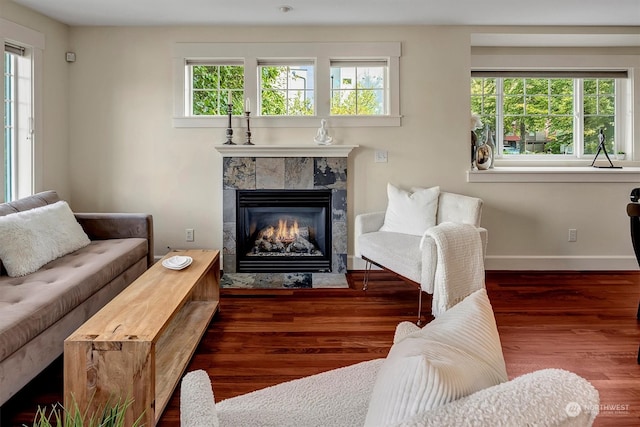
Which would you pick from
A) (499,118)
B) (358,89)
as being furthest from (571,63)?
(358,89)

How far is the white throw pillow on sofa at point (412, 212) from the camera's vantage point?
398 cm

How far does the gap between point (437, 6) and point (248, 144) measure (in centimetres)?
201

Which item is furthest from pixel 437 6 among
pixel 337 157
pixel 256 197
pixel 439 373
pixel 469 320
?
pixel 439 373

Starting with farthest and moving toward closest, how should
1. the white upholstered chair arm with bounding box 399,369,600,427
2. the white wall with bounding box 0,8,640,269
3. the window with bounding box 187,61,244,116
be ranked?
1. the window with bounding box 187,61,244,116
2. the white wall with bounding box 0,8,640,269
3. the white upholstered chair arm with bounding box 399,369,600,427

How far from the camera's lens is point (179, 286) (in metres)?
2.53

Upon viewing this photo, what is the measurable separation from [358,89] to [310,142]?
709mm

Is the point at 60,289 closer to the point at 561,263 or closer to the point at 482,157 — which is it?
the point at 482,157

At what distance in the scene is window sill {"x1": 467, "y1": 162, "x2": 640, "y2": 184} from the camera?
4.46 meters

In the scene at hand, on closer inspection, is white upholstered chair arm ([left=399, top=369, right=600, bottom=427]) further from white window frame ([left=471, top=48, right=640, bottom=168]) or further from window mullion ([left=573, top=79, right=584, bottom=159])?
window mullion ([left=573, top=79, right=584, bottom=159])

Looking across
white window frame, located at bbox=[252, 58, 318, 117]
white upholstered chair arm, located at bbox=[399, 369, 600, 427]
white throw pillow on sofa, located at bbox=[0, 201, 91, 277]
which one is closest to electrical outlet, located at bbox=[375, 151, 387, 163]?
white window frame, located at bbox=[252, 58, 318, 117]

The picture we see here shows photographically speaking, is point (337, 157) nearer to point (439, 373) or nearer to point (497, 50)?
point (497, 50)

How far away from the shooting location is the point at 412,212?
4.03 meters

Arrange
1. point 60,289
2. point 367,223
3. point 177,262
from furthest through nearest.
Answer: point 367,223 → point 177,262 → point 60,289

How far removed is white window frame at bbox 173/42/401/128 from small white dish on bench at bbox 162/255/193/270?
187 centimetres
